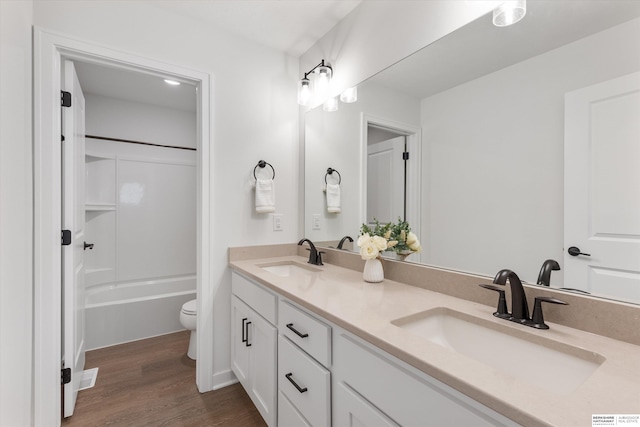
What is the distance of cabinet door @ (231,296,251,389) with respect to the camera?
1.73 m

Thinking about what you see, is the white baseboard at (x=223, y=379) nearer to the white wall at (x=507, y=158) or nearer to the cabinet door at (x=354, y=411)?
the cabinet door at (x=354, y=411)

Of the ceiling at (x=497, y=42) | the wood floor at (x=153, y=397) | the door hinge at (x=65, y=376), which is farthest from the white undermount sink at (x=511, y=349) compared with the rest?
the door hinge at (x=65, y=376)

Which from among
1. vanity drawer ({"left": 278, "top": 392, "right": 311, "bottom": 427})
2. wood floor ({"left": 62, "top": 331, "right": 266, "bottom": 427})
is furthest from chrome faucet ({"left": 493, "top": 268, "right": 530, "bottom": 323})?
wood floor ({"left": 62, "top": 331, "right": 266, "bottom": 427})

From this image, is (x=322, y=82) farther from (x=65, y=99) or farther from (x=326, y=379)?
(x=326, y=379)

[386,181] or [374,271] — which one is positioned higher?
[386,181]

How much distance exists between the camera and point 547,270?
0.96m

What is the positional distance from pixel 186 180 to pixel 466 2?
9.93 ft

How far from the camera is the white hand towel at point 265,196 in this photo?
2.06 meters

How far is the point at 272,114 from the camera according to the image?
7.18 feet

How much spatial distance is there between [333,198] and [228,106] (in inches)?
37.6

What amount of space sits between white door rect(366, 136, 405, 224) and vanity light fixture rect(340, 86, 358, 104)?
0.34 m

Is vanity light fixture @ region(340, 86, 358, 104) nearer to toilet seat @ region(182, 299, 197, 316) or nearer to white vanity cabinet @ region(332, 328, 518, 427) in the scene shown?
Result: white vanity cabinet @ region(332, 328, 518, 427)

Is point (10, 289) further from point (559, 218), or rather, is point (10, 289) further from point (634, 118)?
point (634, 118)

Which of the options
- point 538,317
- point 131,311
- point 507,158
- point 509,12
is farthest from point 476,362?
point 131,311
